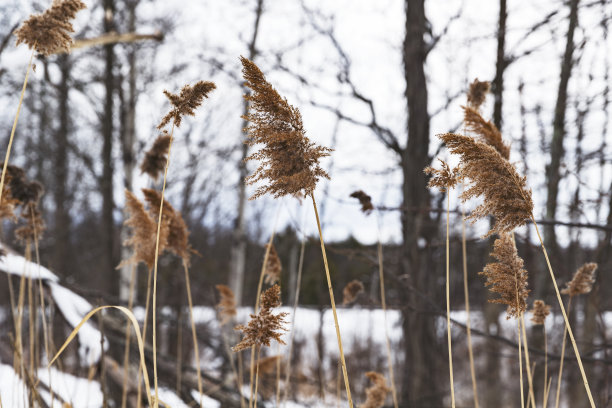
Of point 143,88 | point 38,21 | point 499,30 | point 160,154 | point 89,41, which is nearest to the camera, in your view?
point 38,21

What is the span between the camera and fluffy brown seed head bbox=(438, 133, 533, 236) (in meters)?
1.15

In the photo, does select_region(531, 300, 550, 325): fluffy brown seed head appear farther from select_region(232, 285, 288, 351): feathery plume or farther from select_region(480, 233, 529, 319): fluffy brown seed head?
select_region(232, 285, 288, 351): feathery plume

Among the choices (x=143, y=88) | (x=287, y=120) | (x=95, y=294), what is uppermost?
(x=143, y=88)

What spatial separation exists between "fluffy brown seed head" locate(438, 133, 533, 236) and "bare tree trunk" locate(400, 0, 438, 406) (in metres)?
2.07

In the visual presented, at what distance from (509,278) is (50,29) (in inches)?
61.2

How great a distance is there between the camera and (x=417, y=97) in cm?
332

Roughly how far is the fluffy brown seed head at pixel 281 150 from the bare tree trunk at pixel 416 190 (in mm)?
2285

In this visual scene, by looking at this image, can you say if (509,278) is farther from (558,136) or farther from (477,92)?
(558,136)

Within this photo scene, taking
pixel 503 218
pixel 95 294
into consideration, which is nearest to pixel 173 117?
pixel 503 218

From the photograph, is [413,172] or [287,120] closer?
[287,120]

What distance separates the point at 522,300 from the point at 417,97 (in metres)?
2.27

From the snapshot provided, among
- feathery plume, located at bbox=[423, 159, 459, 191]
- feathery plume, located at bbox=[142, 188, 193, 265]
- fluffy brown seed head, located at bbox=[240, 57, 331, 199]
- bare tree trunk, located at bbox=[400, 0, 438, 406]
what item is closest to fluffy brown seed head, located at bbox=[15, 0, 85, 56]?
feathery plume, located at bbox=[142, 188, 193, 265]

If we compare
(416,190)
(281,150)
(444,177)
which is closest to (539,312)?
(444,177)

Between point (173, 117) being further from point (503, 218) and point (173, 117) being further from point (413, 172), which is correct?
point (413, 172)
